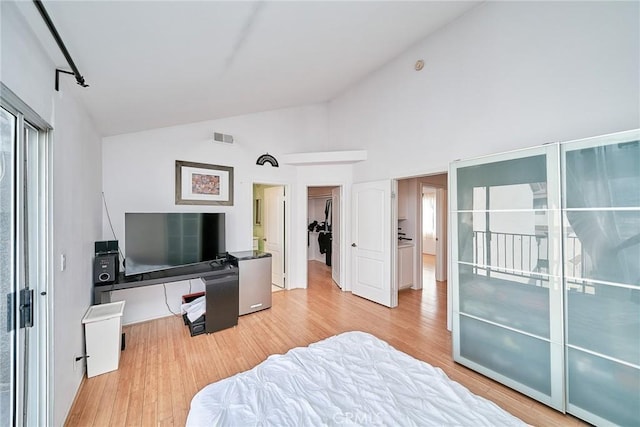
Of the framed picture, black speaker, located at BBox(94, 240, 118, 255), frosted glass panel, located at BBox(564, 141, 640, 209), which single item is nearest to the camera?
frosted glass panel, located at BBox(564, 141, 640, 209)

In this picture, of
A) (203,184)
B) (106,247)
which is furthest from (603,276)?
(106,247)

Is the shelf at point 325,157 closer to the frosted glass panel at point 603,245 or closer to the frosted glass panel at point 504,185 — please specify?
the frosted glass panel at point 504,185

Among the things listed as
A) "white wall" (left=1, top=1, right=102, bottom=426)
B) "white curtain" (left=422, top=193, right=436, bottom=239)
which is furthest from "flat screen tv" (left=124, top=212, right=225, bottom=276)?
"white curtain" (left=422, top=193, right=436, bottom=239)

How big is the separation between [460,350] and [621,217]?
1.65 m

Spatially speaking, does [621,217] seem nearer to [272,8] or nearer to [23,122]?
[272,8]

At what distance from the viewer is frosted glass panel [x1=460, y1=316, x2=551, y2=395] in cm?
195

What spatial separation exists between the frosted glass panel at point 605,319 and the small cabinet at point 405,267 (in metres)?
2.78

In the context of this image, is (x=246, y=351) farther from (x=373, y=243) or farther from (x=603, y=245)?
(x=603, y=245)

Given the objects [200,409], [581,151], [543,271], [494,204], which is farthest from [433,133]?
[200,409]

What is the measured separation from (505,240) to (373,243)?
2098 millimetres

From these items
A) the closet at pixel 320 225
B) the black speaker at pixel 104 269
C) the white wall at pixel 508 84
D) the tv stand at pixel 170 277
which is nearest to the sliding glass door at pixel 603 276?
the white wall at pixel 508 84

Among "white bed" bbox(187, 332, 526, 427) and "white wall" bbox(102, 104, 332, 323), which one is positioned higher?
"white wall" bbox(102, 104, 332, 323)

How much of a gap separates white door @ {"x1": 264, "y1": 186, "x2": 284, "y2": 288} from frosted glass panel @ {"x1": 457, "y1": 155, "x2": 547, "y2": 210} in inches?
122

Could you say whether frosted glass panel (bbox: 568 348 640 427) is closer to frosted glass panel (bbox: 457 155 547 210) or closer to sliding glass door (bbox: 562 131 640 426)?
sliding glass door (bbox: 562 131 640 426)
